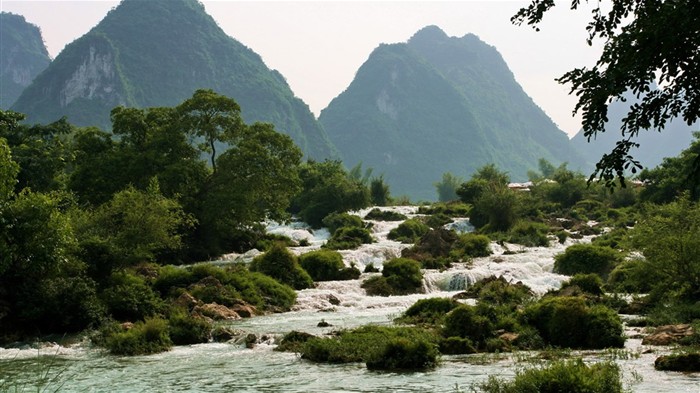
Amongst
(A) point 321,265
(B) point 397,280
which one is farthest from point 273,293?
(A) point 321,265

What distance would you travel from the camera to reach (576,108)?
1100 cm

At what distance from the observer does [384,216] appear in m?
86.6

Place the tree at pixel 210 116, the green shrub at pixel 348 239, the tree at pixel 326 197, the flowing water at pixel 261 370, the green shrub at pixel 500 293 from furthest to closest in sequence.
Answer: the tree at pixel 326 197, the green shrub at pixel 348 239, the tree at pixel 210 116, the green shrub at pixel 500 293, the flowing water at pixel 261 370

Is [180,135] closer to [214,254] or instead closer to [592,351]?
[214,254]

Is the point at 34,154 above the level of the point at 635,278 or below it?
above

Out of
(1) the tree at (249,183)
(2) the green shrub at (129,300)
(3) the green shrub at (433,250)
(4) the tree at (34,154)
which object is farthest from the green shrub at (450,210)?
(2) the green shrub at (129,300)

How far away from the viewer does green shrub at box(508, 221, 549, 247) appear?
200 ft

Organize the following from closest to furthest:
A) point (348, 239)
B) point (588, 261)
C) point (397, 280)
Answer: point (397, 280) → point (588, 261) → point (348, 239)

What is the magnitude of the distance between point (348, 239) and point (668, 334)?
40692mm

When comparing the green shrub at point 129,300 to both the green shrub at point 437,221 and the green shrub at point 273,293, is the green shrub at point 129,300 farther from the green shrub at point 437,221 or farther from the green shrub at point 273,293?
the green shrub at point 437,221

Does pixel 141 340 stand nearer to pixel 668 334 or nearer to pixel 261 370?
pixel 261 370

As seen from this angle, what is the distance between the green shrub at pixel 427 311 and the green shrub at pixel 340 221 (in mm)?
44177

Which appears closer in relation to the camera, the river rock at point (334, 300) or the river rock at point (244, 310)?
the river rock at point (244, 310)

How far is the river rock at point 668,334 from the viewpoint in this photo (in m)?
22.9
